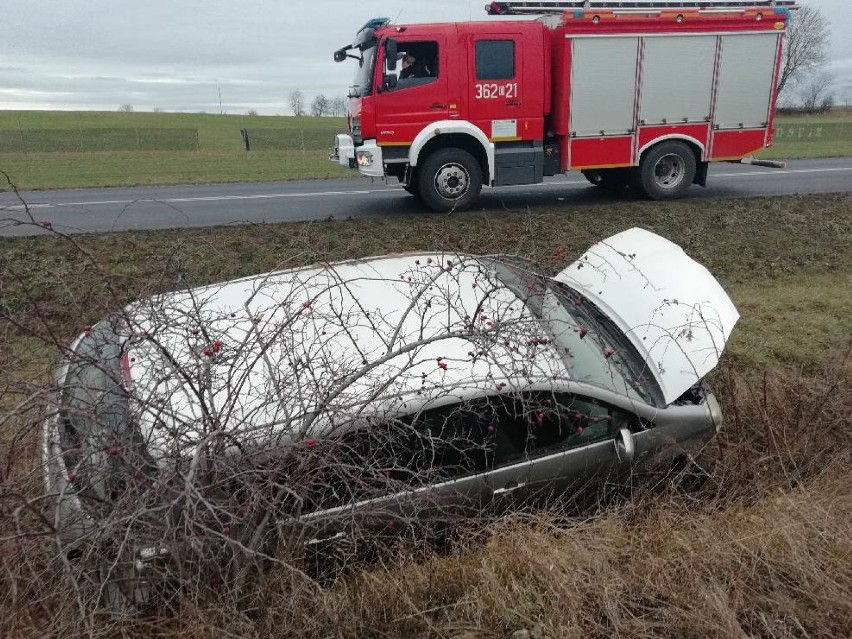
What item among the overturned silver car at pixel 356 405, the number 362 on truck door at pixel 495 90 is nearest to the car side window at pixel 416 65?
the number 362 on truck door at pixel 495 90

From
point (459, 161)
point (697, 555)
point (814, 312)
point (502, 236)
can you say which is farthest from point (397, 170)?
point (697, 555)

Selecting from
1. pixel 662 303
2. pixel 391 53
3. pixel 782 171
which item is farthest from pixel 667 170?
pixel 662 303

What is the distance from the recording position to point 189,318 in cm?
342

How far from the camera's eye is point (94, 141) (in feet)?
102

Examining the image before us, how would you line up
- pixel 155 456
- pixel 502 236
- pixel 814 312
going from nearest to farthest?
pixel 155 456 < pixel 814 312 < pixel 502 236

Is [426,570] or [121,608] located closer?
[121,608]

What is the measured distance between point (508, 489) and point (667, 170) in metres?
9.68

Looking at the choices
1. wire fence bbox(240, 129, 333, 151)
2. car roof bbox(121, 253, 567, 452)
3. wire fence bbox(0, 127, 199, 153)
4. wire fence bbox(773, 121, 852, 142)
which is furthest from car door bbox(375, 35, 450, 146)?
wire fence bbox(773, 121, 852, 142)

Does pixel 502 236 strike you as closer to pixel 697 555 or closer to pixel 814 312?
pixel 814 312

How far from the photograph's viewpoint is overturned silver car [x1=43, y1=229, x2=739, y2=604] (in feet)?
9.36

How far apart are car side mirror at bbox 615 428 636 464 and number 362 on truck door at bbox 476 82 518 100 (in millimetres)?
7748

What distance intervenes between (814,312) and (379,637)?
638cm

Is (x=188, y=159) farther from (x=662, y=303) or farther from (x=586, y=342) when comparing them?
(x=586, y=342)

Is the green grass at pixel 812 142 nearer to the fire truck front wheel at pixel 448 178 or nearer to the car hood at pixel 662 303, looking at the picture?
the fire truck front wheel at pixel 448 178
